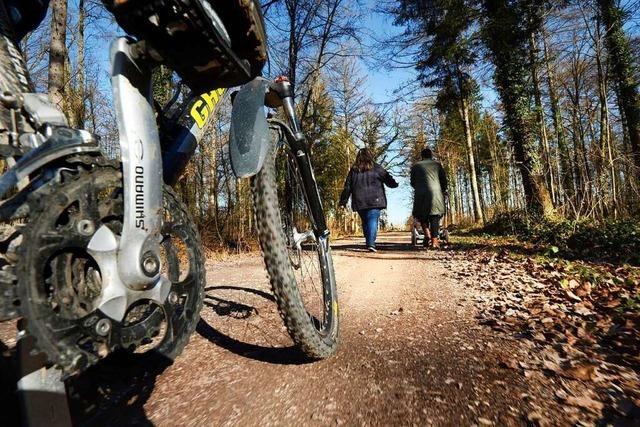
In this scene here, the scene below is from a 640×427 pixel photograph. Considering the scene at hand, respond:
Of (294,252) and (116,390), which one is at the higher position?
(294,252)

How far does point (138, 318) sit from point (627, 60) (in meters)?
16.4

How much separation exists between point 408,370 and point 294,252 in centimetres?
85

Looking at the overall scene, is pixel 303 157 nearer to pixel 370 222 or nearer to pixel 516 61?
pixel 370 222

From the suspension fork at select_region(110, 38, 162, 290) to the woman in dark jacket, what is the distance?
6.66m

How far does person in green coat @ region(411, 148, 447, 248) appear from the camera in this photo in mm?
7934

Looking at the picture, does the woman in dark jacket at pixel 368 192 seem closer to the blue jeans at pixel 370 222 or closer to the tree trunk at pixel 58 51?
the blue jeans at pixel 370 222

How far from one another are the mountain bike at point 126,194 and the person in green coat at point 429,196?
6.83 m

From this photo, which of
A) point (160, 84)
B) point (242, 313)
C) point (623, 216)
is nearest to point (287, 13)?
point (160, 84)

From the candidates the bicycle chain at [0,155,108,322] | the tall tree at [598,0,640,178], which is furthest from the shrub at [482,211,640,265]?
the tall tree at [598,0,640,178]

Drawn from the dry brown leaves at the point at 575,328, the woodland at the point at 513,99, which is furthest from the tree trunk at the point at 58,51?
the dry brown leaves at the point at 575,328

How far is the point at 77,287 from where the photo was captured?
99 centimetres

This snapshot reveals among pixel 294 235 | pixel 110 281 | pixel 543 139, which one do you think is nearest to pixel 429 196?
pixel 543 139

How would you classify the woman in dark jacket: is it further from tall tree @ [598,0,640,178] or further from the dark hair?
tall tree @ [598,0,640,178]

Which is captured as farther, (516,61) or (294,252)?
(516,61)
